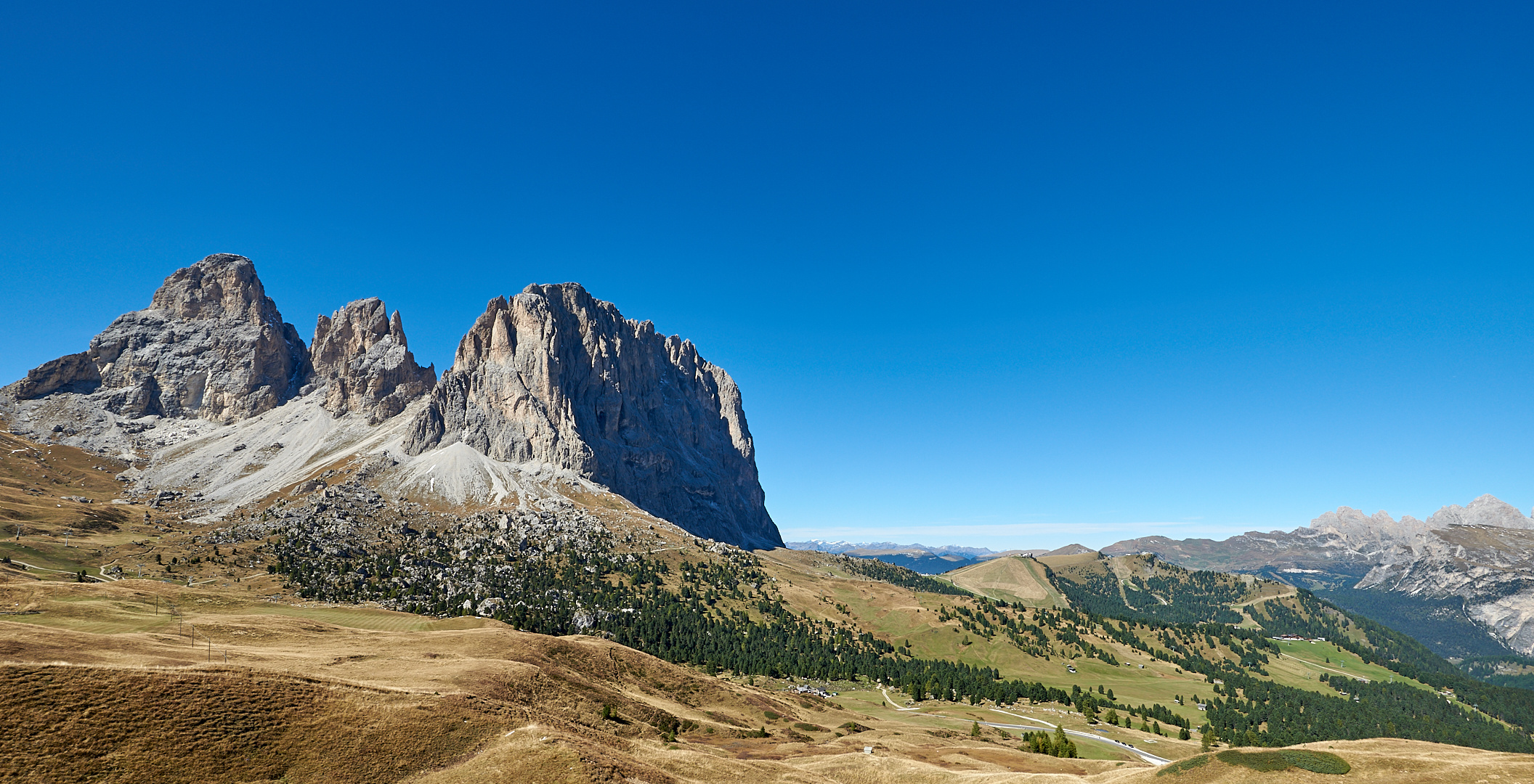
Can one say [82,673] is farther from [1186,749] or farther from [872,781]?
[1186,749]

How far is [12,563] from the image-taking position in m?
183

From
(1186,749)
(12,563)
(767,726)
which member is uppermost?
(12,563)

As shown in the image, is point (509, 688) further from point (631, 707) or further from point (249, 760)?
point (249, 760)

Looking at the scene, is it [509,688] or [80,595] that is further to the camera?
[80,595]

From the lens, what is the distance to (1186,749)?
16362cm

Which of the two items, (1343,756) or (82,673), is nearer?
(82,673)

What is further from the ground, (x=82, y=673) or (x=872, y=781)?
(x=82, y=673)

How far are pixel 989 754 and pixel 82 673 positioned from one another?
11064 centimetres

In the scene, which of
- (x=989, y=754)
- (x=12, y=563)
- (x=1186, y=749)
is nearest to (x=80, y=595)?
(x=12, y=563)

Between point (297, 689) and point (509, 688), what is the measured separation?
3164 centimetres

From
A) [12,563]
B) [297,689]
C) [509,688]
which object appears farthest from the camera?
[12,563]

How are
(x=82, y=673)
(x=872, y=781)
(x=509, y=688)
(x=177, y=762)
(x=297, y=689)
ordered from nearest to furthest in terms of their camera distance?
1. (x=177, y=762)
2. (x=82, y=673)
3. (x=297, y=689)
4. (x=872, y=781)
5. (x=509, y=688)

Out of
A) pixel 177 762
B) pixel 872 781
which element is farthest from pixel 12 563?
pixel 872 781

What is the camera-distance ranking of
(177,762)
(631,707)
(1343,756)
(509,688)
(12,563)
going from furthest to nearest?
(12,563) → (631,707) → (509,688) → (1343,756) → (177,762)
